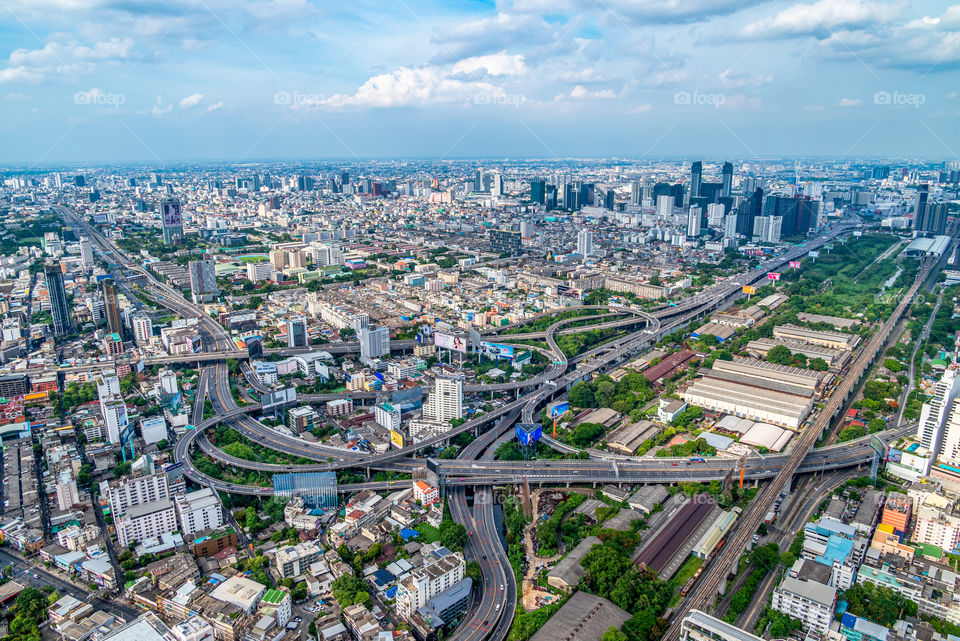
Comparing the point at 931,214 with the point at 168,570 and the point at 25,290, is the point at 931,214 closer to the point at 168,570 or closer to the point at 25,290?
the point at 168,570

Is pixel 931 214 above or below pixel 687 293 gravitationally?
above

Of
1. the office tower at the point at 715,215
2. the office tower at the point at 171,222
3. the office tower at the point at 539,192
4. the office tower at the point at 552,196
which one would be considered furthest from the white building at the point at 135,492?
the office tower at the point at 539,192

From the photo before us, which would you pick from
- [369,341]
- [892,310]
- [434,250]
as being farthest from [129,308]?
[892,310]

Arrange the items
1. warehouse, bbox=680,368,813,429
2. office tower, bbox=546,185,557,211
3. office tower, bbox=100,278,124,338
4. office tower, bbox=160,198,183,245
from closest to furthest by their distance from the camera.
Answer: warehouse, bbox=680,368,813,429, office tower, bbox=100,278,124,338, office tower, bbox=160,198,183,245, office tower, bbox=546,185,557,211

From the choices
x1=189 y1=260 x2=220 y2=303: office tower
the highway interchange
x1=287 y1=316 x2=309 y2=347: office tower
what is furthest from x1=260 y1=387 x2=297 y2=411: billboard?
x1=189 y1=260 x2=220 y2=303: office tower

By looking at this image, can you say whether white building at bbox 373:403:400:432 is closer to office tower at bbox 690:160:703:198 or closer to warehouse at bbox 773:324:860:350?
warehouse at bbox 773:324:860:350

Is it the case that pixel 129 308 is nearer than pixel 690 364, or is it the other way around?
pixel 690 364
